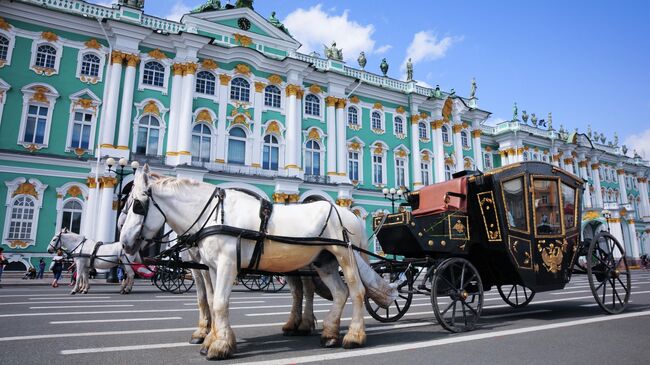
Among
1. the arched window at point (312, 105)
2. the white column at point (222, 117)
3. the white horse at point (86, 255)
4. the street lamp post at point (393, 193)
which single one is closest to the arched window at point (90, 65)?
the white column at point (222, 117)

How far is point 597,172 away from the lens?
4603 centimetres

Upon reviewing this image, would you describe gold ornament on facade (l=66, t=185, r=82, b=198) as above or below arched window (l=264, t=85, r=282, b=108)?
below

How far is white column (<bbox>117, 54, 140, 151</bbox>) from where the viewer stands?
20969mm

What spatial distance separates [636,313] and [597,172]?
46491 mm

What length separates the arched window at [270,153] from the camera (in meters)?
25.1

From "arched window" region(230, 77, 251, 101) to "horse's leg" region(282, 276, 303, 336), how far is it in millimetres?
20496

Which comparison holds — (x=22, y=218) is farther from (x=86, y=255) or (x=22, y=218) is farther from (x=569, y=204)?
(x=569, y=204)

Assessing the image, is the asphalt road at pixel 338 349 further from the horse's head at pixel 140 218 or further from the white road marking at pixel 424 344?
the horse's head at pixel 140 218

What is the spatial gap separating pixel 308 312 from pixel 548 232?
4.71m

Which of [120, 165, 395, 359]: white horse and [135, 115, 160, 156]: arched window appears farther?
[135, 115, 160, 156]: arched window

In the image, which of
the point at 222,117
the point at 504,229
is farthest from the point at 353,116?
the point at 504,229

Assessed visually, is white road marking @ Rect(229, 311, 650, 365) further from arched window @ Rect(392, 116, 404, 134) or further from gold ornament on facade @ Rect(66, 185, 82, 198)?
arched window @ Rect(392, 116, 404, 134)

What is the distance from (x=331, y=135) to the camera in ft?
90.1

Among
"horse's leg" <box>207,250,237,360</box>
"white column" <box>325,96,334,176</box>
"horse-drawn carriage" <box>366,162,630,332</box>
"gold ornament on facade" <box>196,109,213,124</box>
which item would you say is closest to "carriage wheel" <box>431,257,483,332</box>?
"horse-drawn carriage" <box>366,162,630,332</box>
